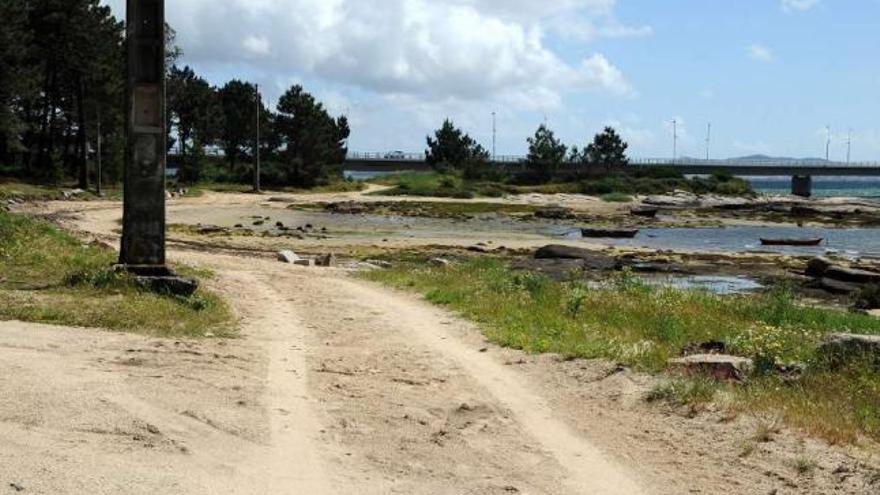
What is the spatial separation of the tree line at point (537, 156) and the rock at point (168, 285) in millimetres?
105208

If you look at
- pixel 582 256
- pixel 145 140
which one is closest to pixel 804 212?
pixel 582 256

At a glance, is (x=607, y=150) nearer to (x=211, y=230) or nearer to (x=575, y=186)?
(x=575, y=186)

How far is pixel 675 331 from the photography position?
45.4 feet

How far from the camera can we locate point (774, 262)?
131ft

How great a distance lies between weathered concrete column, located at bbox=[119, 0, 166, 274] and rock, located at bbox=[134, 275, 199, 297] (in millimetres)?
985

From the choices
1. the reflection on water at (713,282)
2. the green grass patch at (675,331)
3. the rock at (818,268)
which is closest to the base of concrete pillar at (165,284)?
the green grass patch at (675,331)

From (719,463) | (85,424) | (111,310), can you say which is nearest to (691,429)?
(719,463)

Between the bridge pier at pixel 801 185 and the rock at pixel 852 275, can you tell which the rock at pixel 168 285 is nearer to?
the rock at pixel 852 275

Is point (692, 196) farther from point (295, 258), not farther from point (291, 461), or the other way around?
point (291, 461)

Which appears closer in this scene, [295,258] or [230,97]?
[295,258]

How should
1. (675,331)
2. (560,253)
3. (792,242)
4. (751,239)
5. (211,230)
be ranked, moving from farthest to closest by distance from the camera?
(751,239) → (792,242) → (211,230) → (560,253) → (675,331)

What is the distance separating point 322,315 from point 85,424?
28.9 feet

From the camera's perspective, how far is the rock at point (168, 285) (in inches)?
595

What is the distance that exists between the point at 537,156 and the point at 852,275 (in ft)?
313
